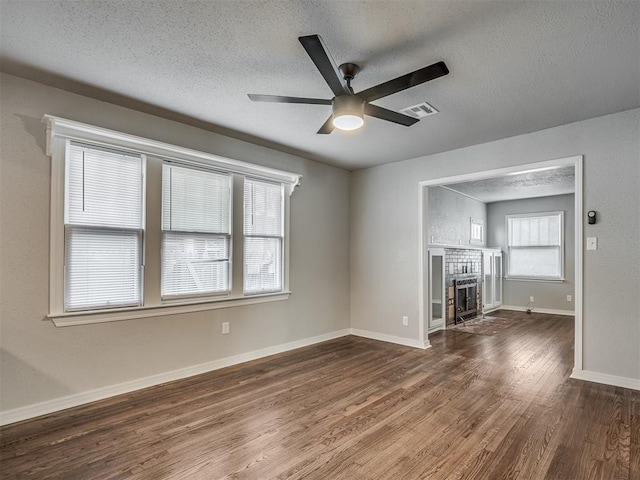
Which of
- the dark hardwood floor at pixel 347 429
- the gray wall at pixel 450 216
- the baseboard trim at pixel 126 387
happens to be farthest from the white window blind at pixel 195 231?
the gray wall at pixel 450 216

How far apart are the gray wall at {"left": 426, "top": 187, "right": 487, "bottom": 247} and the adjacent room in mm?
1469

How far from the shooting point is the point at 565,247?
24.5 feet

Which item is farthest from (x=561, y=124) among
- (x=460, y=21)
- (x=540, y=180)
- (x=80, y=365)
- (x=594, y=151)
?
(x=80, y=365)

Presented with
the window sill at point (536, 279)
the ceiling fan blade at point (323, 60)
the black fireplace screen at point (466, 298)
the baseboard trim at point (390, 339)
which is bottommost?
the baseboard trim at point (390, 339)

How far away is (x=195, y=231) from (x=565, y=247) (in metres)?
7.42

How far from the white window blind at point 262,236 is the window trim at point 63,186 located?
0.88ft

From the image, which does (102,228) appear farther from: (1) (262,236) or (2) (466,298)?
(2) (466,298)

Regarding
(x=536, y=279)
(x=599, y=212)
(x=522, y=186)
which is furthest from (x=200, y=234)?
(x=536, y=279)

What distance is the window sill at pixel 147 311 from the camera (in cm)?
289

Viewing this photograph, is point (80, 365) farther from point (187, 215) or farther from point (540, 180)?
point (540, 180)

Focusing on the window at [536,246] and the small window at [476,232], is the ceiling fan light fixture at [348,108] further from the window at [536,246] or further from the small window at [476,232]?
the window at [536,246]

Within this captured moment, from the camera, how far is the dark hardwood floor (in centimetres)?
Answer: 208

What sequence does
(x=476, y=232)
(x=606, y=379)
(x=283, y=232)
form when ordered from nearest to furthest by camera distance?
(x=606, y=379)
(x=283, y=232)
(x=476, y=232)

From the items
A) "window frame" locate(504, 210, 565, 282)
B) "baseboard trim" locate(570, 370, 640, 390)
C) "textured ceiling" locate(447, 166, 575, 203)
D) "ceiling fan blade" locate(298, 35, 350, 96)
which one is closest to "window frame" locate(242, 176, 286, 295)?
"ceiling fan blade" locate(298, 35, 350, 96)
